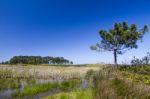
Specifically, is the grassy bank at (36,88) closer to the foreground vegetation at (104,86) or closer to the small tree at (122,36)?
the foreground vegetation at (104,86)

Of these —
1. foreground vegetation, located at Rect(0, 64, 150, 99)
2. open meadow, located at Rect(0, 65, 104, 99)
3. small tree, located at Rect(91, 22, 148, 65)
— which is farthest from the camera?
small tree, located at Rect(91, 22, 148, 65)

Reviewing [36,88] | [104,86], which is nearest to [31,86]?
[36,88]

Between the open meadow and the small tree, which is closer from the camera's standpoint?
the open meadow

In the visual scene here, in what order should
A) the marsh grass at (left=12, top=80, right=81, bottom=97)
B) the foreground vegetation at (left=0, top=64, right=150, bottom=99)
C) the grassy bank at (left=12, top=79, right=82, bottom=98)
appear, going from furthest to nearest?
the marsh grass at (left=12, top=80, right=81, bottom=97)
the grassy bank at (left=12, top=79, right=82, bottom=98)
the foreground vegetation at (left=0, top=64, right=150, bottom=99)

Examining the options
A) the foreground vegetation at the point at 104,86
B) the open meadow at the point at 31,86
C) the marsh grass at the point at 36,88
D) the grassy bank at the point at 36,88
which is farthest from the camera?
the open meadow at the point at 31,86

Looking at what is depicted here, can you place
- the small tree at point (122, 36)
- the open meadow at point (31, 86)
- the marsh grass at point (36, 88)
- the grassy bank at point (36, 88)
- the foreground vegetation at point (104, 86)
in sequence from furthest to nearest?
the small tree at point (122, 36)
the open meadow at point (31, 86)
the marsh grass at point (36, 88)
the grassy bank at point (36, 88)
the foreground vegetation at point (104, 86)

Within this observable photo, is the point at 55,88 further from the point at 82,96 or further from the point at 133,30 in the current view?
the point at 133,30

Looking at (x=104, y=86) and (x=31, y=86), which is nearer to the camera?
(x=104, y=86)

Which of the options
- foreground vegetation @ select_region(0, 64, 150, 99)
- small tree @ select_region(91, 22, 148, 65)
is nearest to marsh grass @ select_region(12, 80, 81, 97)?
foreground vegetation @ select_region(0, 64, 150, 99)

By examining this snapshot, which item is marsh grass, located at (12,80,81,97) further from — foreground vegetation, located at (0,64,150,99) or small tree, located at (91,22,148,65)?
small tree, located at (91,22,148,65)

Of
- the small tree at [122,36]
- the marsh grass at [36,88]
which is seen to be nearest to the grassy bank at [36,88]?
the marsh grass at [36,88]

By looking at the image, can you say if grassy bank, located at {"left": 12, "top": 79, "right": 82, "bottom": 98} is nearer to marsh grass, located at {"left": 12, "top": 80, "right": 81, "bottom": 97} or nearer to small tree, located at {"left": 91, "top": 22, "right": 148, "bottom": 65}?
marsh grass, located at {"left": 12, "top": 80, "right": 81, "bottom": 97}

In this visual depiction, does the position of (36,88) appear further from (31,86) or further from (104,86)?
(104,86)

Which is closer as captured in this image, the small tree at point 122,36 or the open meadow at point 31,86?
the open meadow at point 31,86
